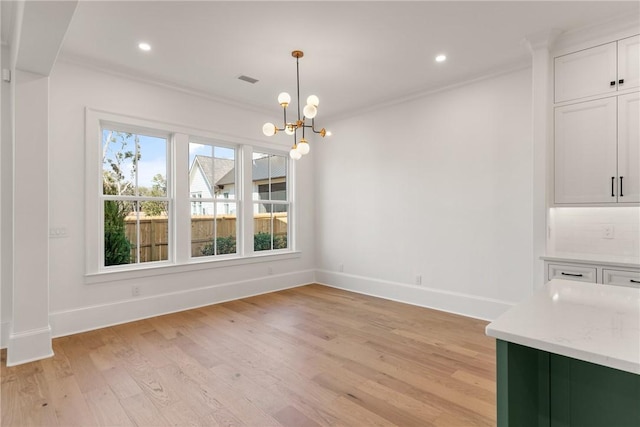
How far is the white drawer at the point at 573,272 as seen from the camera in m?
2.87

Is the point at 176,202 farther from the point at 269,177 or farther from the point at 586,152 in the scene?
the point at 586,152

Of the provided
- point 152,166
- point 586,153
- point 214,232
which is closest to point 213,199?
point 214,232

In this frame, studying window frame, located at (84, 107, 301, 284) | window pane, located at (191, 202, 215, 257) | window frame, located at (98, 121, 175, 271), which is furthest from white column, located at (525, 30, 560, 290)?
window frame, located at (98, 121, 175, 271)

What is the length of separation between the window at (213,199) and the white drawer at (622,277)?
4435mm

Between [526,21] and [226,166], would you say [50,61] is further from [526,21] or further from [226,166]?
[526,21]

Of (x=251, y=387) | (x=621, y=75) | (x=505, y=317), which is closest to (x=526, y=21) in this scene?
(x=621, y=75)

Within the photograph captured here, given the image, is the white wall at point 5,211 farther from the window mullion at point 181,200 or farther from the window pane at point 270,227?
the window pane at point 270,227

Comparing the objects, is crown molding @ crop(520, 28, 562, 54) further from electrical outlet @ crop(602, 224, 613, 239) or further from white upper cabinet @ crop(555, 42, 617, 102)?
electrical outlet @ crop(602, 224, 613, 239)

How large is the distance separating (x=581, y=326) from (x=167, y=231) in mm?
4455

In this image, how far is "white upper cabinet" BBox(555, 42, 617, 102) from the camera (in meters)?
2.99

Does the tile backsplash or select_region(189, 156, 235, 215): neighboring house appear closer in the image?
the tile backsplash

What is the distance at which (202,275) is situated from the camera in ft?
15.3

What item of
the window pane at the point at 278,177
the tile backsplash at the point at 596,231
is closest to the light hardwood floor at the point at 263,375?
the tile backsplash at the point at 596,231

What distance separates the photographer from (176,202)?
443 cm
